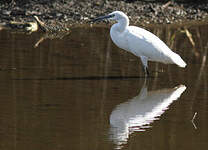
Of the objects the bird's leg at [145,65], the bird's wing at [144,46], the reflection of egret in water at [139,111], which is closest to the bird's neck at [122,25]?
the bird's wing at [144,46]

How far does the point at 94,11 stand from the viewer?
19.3 metres

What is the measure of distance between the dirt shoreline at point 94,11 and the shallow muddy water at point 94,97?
2.99 m

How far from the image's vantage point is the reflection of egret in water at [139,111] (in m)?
7.98

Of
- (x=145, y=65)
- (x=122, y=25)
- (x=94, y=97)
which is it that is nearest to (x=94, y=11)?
(x=122, y=25)

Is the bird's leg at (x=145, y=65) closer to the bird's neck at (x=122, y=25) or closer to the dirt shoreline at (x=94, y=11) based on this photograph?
the bird's neck at (x=122, y=25)

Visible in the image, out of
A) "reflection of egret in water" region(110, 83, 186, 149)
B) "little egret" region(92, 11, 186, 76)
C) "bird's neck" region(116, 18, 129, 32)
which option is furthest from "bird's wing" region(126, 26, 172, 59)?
"reflection of egret in water" region(110, 83, 186, 149)

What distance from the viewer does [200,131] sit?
324 inches

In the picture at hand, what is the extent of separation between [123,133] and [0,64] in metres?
4.33

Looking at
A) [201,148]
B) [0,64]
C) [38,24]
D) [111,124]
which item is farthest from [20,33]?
[201,148]

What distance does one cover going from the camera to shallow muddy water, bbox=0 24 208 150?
7.66 meters

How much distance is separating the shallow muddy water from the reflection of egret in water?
1 cm

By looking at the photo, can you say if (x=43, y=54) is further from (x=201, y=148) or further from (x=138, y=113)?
(x=201, y=148)

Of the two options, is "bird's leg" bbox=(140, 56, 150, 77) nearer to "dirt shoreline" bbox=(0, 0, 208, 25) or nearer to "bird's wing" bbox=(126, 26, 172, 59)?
"bird's wing" bbox=(126, 26, 172, 59)

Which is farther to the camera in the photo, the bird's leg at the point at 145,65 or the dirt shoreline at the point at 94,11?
the dirt shoreline at the point at 94,11
